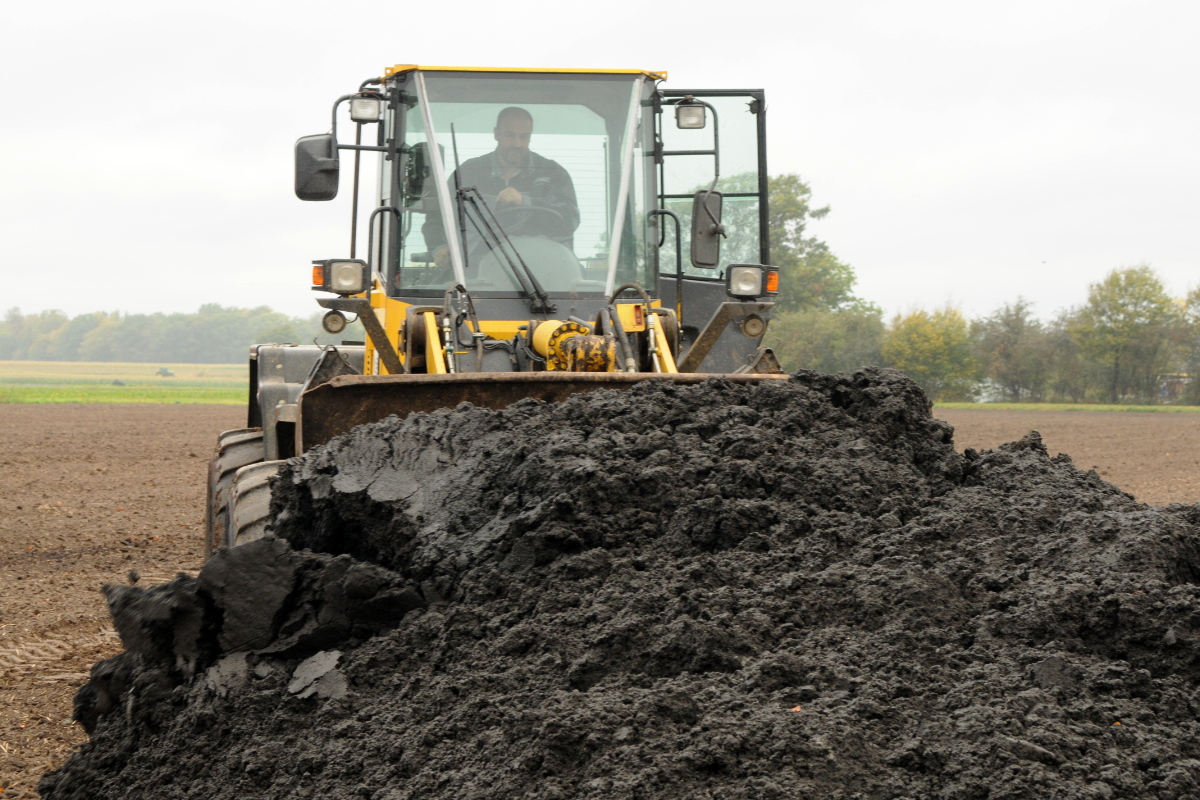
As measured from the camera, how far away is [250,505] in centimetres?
379

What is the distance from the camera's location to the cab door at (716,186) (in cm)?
541

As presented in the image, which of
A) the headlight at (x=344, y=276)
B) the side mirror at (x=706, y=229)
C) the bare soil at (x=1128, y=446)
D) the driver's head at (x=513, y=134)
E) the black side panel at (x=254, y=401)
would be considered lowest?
the bare soil at (x=1128, y=446)

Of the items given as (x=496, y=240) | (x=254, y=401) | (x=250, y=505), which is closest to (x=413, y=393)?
(x=250, y=505)

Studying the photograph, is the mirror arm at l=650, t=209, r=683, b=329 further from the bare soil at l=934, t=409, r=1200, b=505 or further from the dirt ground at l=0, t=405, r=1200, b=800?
the bare soil at l=934, t=409, r=1200, b=505

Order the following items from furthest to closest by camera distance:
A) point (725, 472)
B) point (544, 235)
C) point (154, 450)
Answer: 1. point (154, 450)
2. point (544, 235)
3. point (725, 472)

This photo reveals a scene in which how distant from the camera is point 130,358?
125 m

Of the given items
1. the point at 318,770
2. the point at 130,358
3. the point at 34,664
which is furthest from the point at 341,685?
the point at 130,358

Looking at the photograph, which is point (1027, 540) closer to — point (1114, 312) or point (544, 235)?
point (544, 235)

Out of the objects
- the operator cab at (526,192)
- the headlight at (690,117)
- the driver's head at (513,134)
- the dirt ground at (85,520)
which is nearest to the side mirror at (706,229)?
the operator cab at (526,192)

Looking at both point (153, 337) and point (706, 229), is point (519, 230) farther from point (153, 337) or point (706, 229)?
point (153, 337)

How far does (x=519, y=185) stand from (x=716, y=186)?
1.17 meters

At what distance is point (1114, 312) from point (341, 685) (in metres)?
54.5

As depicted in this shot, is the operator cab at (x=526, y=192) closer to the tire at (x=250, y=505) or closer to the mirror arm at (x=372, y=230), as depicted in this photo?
the mirror arm at (x=372, y=230)

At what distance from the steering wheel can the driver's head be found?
24 cm
